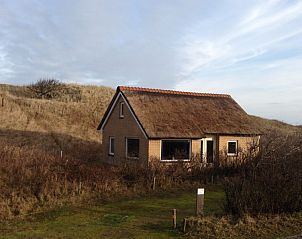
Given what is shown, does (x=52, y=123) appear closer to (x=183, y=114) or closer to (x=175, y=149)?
(x=183, y=114)

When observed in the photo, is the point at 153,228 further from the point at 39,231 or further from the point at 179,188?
the point at 179,188

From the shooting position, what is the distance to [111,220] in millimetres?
13195

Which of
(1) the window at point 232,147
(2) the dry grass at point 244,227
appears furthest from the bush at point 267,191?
(1) the window at point 232,147

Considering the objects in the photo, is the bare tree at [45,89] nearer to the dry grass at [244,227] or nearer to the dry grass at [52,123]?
the dry grass at [52,123]

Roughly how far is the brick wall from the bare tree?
33.8m

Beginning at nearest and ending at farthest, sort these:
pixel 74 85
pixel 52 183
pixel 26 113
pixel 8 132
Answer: pixel 52 183 < pixel 8 132 < pixel 26 113 < pixel 74 85

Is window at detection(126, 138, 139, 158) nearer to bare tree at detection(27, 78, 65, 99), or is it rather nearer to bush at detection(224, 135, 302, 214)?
bush at detection(224, 135, 302, 214)

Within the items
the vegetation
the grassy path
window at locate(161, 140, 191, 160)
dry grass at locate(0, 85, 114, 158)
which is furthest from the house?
the grassy path

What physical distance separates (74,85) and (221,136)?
44.7 m

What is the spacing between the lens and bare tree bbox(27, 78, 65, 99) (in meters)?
61.1

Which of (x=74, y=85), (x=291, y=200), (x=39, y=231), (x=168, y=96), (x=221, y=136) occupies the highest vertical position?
(x=74, y=85)

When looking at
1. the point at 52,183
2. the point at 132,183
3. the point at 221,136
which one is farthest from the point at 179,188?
the point at 221,136

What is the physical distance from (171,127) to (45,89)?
4131 centimetres

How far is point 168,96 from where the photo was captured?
92.3 ft
